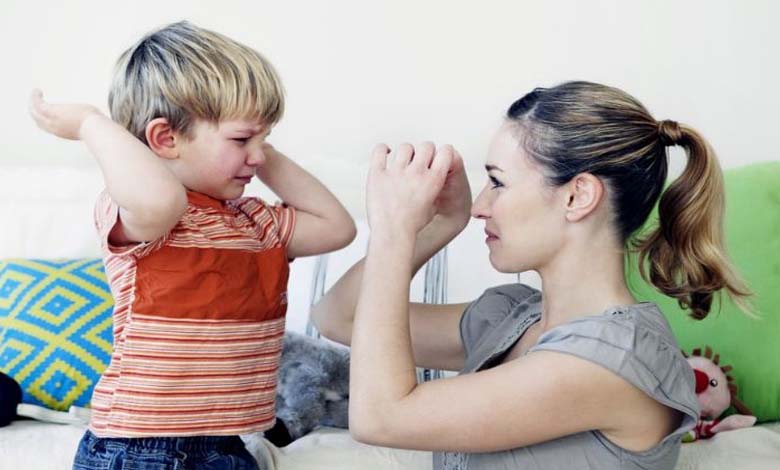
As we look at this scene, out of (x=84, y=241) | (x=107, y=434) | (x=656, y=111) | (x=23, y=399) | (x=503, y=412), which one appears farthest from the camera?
(x=656, y=111)

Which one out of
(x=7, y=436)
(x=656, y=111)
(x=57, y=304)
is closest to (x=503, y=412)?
(x=7, y=436)

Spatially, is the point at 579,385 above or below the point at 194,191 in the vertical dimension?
below

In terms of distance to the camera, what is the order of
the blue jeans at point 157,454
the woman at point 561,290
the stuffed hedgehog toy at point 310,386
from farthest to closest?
the stuffed hedgehog toy at point 310,386 < the blue jeans at point 157,454 < the woman at point 561,290

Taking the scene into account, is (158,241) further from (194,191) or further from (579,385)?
(579,385)

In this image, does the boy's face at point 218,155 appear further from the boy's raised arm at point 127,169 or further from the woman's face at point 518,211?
the woman's face at point 518,211

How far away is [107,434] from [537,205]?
67cm

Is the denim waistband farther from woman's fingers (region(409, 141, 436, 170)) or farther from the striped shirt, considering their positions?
woman's fingers (region(409, 141, 436, 170))

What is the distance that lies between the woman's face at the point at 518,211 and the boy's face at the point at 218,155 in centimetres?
34

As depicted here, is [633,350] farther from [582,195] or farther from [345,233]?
[345,233]

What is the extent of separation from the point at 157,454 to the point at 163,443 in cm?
2

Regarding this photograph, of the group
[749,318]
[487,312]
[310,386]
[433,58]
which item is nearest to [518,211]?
[487,312]

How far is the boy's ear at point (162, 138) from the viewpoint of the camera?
1.41 metres

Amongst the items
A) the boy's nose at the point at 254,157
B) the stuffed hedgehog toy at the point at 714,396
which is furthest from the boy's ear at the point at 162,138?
the stuffed hedgehog toy at the point at 714,396

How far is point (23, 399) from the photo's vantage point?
1.98 m
